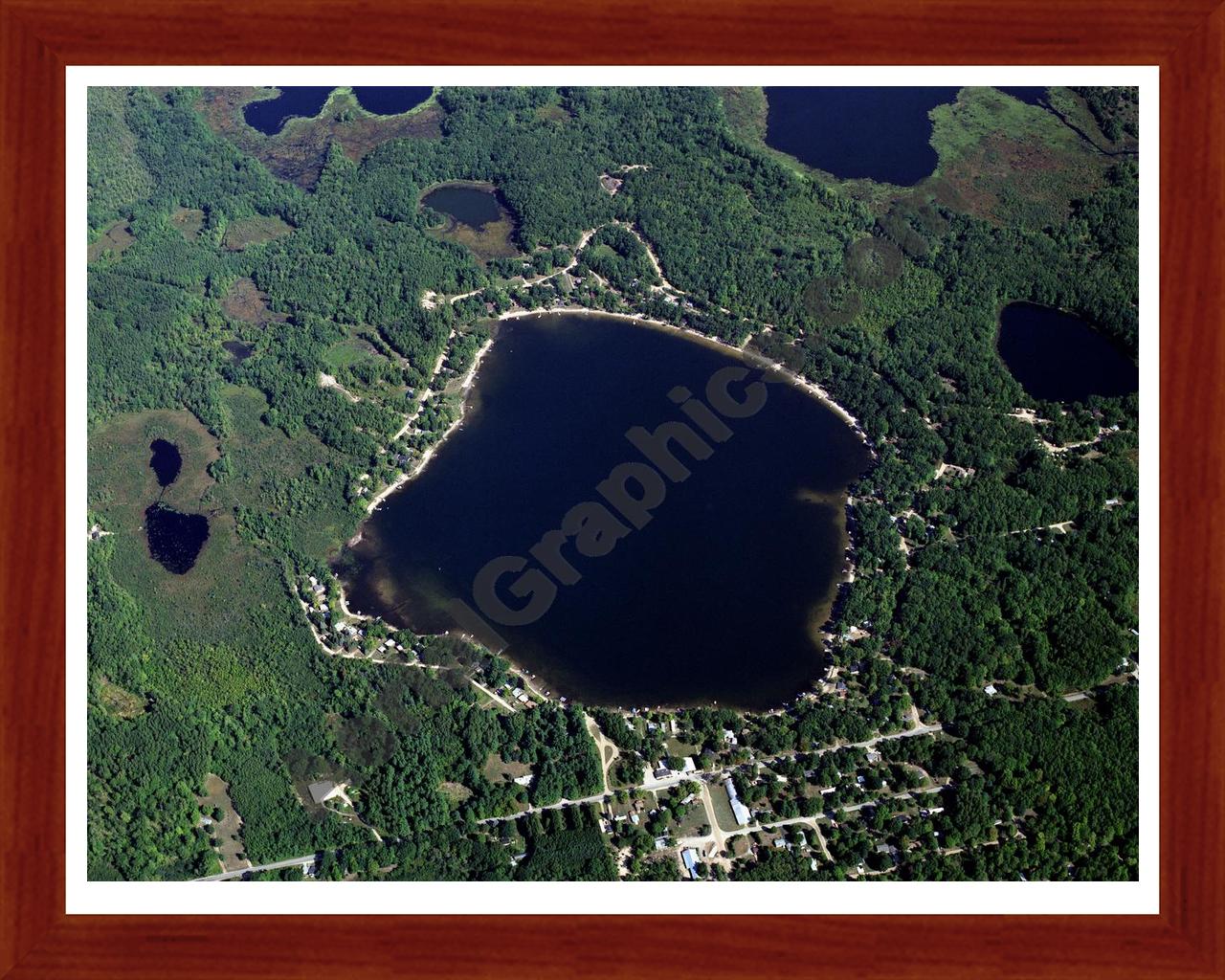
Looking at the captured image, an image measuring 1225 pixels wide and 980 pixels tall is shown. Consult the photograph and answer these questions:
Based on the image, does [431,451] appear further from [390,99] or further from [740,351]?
[390,99]

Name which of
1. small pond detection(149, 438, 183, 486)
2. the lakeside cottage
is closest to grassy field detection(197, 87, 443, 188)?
small pond detection(149, 438, 183, 486)

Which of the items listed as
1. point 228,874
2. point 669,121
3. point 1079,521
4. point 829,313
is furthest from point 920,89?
point 228,874

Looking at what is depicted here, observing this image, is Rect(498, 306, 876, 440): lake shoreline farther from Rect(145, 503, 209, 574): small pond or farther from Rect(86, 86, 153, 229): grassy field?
Rect(86, 86, 153, 229): grassy field

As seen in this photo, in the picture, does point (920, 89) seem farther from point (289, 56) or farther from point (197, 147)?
point (289, 56)

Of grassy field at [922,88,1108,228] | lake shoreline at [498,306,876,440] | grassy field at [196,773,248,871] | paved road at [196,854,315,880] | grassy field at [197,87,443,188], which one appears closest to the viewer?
paved road at [196,854,315,880]

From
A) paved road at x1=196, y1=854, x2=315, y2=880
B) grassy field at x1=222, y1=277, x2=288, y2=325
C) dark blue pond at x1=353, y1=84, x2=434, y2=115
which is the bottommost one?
paved road at x1=196, y1=854, x2=315, y2=880

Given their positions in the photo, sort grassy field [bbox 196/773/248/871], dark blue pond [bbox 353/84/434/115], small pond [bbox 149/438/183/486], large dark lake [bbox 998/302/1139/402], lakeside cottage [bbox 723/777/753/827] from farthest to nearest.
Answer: dark blue pond [bbox 353/84/434/115]
large dark lake [bbox 998/302/1139/402]
small pond [bbox 149/438/183/486]
lakeside cottage [bbox 723/777/753/827]
grassy field [bbox 196/773/248/871]

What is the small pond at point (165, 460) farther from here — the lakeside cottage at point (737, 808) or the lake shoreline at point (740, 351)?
the lakeside cottage at point (737, 808)
